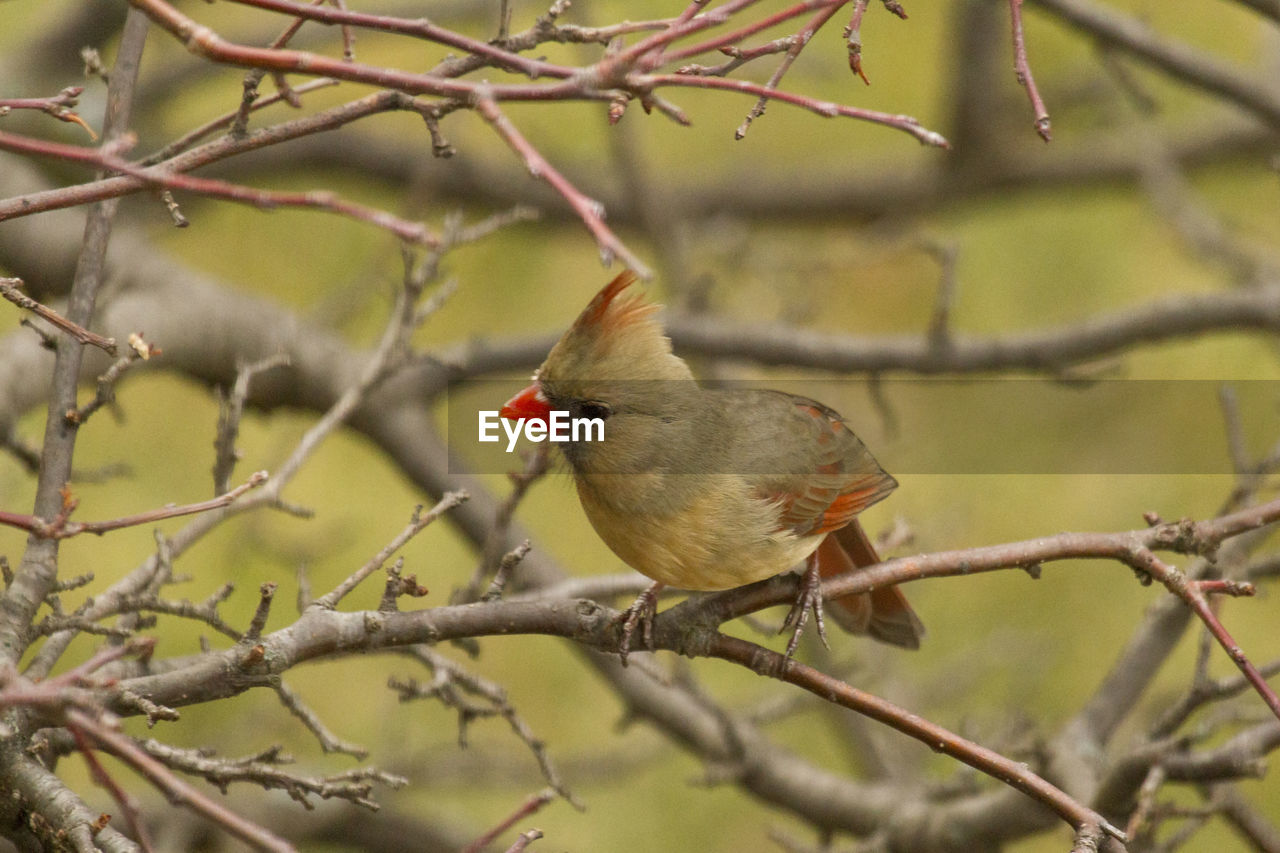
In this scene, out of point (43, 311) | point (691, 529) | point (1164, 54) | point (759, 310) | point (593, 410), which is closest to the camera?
point (43, 311)

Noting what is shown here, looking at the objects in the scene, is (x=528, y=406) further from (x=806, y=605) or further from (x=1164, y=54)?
(x=1164, y=54)

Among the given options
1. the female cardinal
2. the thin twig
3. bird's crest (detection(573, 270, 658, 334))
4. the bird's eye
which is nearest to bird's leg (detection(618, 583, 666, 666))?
the female cardinal

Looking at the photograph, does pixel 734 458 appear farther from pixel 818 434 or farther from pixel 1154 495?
pixel 1154 495

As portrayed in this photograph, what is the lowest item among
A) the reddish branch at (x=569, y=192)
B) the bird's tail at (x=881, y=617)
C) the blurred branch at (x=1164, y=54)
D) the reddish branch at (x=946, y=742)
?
the reddish branch at (x=946, y=742)

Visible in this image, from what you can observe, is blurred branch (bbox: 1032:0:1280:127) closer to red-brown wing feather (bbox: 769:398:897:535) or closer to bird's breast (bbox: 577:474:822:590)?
red-brown wing feather (bbox: 769:398:897:535)

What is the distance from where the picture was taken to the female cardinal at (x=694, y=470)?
7.93 ft

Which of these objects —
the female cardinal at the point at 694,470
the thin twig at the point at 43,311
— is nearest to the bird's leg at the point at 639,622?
the female cardinal at the point at 694,470

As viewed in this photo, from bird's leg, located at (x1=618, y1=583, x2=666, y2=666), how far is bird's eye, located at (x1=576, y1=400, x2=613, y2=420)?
0.36 metres

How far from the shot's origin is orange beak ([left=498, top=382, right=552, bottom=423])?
8.18ft

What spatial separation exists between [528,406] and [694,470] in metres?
0.34

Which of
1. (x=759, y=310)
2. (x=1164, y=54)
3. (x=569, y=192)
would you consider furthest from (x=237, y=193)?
(x=759, y=310)

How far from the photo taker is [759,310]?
23.1ft

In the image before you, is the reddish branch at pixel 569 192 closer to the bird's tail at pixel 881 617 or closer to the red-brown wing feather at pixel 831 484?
the red-brown wing feather at pixel 831 484

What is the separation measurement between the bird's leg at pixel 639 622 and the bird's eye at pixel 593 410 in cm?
36
